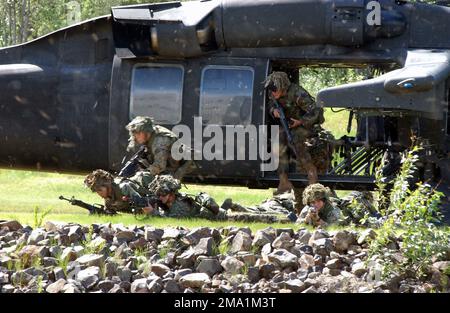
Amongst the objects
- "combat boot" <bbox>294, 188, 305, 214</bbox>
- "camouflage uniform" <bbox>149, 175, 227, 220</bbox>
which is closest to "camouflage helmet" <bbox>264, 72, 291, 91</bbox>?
"combat boot" <bbox>294, 188, 305, 214</bbox>

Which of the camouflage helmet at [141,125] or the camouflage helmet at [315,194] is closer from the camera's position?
the camouflage helmet at [315,194]

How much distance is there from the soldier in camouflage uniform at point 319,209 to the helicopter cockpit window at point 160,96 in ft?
11.6

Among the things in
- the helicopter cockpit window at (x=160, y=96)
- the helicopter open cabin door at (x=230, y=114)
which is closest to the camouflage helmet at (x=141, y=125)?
the helicopter cockpit window at (x=160, y=96)

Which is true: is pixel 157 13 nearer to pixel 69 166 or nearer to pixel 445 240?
pixel 69 166

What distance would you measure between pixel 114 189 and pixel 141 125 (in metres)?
1.17

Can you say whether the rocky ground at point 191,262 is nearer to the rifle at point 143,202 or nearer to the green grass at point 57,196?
the green grass at point 57,196

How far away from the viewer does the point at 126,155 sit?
1362cm

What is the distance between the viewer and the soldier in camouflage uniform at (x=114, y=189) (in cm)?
1147

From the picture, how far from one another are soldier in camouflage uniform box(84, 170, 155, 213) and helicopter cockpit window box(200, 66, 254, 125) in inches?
87.1

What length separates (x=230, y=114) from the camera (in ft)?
44.0

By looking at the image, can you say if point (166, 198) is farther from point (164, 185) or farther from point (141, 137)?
point (141, 137)

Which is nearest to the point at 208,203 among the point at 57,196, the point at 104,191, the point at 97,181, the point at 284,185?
the point at 104,191
